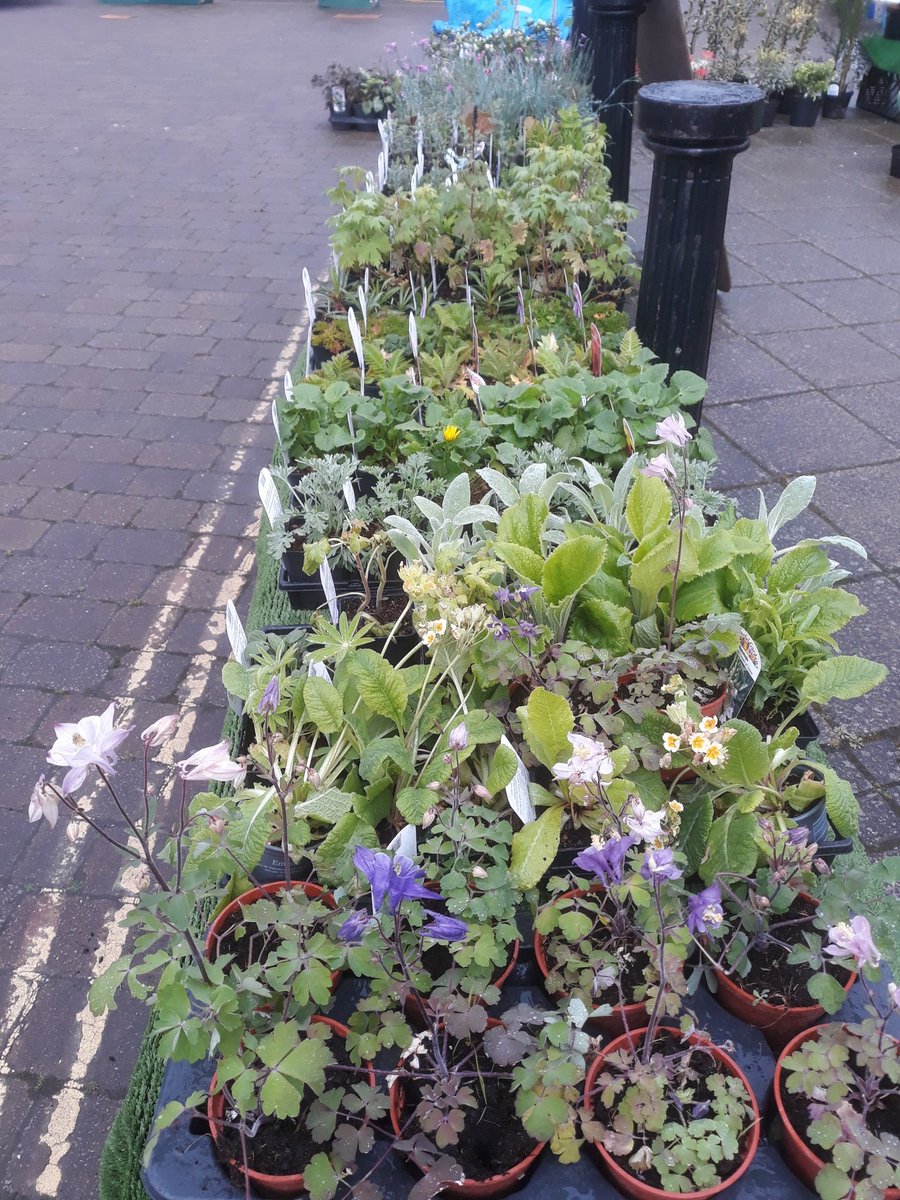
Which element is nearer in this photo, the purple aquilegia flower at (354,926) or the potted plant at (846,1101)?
the potted plant at (846,1101)

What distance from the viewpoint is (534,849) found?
57.5 inches

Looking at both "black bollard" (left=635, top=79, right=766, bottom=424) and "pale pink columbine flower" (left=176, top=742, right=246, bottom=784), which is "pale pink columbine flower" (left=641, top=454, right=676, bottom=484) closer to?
"pale pink columbine flower" (left=176, top=742, right=246, bottom=784)

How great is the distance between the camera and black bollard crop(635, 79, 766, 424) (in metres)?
2.32

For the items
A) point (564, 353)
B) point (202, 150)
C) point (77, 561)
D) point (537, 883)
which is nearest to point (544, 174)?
point (564, 353)

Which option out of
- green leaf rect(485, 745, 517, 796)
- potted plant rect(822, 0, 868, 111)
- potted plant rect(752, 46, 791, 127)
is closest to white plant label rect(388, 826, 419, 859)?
green leaf rect(485, 745, 517, 796)

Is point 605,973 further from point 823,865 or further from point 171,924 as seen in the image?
point 171,924

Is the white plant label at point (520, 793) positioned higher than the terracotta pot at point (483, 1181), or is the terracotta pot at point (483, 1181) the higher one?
the white plant label at point (520, 793)

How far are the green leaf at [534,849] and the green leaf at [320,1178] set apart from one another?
453 mm

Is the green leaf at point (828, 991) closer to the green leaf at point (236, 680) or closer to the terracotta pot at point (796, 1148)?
the terracotta pot at point (796, 1148)

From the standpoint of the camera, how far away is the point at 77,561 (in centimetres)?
342

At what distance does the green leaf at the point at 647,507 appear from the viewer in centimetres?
184

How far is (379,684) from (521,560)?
15.4 inches

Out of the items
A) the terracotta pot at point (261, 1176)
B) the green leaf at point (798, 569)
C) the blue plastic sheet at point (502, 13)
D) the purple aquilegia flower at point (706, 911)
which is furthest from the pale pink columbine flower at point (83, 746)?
the blue plastic sheet at point (502, 13)

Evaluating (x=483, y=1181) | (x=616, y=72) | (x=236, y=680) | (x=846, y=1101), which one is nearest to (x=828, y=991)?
(x=846, y=1101)
